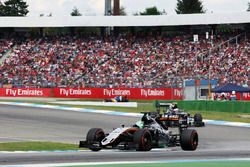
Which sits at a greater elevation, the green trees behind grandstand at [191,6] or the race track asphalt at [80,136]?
the green trees behind grandstand at [191,6]

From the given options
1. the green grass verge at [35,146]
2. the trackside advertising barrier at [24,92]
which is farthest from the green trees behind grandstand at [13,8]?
the green grass verge at [35,146]

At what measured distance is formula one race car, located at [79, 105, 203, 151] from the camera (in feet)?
50.6

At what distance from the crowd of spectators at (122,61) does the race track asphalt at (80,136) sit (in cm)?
1899

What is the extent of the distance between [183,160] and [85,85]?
39695 mm

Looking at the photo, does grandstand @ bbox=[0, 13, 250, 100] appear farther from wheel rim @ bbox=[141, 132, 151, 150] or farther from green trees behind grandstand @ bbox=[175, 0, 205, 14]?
green trees behind grandstand @ bbox=[175, 0, 205, 14]

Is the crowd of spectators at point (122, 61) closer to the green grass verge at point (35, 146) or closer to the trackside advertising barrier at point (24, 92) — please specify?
the trackside advertising barrier at point (24, 92)

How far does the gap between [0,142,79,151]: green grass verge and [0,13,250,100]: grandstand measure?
30528mm

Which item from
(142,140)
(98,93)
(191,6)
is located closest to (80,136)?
(142,140)

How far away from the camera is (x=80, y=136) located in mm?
21844

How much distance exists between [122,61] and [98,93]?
5.33 m

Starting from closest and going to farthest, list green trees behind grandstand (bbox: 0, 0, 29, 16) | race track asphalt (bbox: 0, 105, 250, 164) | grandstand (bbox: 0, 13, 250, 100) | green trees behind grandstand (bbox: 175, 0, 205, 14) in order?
race track asphalt (bbox: 0, 105, 250, 164)
grandstand (bbox: 0, 13, 250, 100)
green trees behind grandstand (bbox: 175, 0, 205, 14)
green trees behind grandstand (bbox: 0, 0, 29, 16)

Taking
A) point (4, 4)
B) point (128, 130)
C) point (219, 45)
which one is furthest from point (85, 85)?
A: point (4, 4)

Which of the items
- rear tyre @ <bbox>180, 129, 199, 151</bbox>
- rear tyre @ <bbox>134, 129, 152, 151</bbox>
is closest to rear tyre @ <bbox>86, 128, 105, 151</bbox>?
rear tyre @ <bbox>134, 129, 152, 151</bbox>

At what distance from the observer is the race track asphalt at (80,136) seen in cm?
1376
